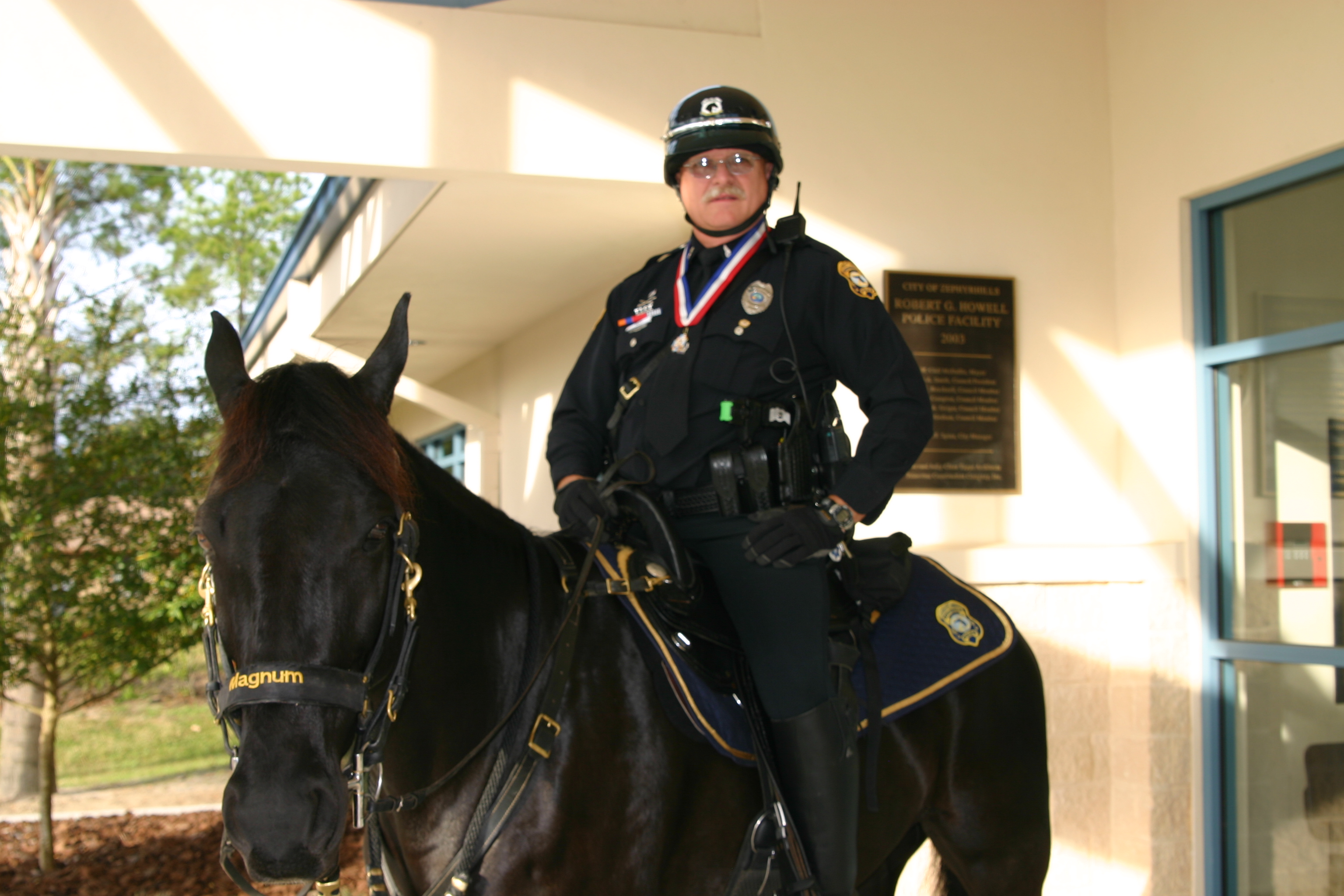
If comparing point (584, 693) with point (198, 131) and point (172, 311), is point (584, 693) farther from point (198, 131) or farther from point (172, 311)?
point (172, 311)

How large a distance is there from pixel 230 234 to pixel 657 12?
1944cm

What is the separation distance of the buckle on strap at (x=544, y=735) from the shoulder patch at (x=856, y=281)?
3.90 ft

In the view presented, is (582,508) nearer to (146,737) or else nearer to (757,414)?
(757,414)

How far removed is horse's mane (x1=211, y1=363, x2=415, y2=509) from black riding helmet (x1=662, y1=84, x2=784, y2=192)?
3.77 feet

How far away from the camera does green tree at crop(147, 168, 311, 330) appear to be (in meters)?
21.0

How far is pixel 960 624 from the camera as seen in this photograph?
115 inches

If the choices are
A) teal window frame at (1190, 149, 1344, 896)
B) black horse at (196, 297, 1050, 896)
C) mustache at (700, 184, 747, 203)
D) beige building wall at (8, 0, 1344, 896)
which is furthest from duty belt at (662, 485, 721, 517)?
teal window frame at (1190, 149, 1344, 896)

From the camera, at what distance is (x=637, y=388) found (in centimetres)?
254

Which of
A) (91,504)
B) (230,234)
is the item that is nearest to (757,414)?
(91,504)

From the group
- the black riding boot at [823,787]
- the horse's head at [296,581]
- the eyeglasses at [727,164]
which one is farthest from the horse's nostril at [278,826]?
the eyeglasses at [727,164]

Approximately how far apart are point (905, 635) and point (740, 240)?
1.12m

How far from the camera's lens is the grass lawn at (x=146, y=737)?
414 inches

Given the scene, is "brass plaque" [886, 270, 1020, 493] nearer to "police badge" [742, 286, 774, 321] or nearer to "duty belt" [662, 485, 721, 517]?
"police badge" [742, 286, 774, 321]

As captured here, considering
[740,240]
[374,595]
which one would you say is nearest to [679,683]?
[374,595]
